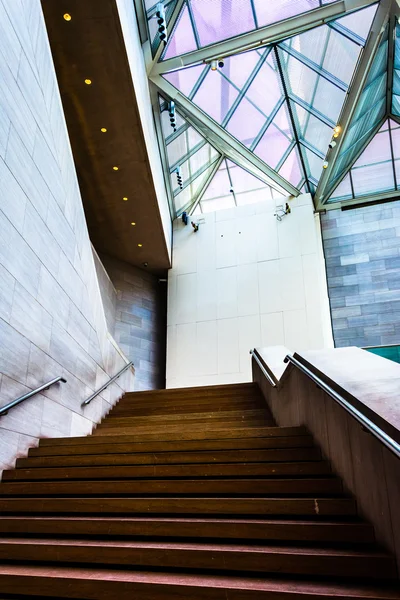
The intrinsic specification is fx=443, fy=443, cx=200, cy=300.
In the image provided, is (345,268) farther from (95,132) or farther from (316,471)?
(316,471)

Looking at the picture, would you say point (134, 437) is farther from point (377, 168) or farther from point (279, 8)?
point (377, 168)

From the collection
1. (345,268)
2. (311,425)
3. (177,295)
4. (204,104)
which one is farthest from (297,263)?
(311,425)

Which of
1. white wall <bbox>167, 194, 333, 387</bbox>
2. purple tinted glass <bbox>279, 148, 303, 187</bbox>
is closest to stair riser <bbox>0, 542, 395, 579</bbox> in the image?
white wall <bbox>167, 194, 333, 387</bbox>

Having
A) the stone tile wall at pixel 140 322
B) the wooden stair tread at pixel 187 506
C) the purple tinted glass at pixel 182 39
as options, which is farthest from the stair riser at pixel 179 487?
the purple tinted glass at pixel 182 39

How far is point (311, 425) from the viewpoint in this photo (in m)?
3.73

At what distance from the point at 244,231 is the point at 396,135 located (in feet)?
17.1

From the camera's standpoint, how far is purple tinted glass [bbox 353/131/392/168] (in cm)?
1313

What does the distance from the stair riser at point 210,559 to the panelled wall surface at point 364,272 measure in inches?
421

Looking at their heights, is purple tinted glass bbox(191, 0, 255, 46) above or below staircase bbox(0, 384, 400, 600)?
above

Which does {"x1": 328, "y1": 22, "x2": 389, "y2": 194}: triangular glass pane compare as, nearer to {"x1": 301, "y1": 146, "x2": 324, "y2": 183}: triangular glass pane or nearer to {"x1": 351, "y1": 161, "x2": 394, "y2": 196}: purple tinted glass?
{"x1": 351, "y1": 161, "x2": 394, "y2": 196}: purple tinted glass

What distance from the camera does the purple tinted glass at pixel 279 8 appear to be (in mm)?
9617

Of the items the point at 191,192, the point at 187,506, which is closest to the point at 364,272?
the point at 191,192

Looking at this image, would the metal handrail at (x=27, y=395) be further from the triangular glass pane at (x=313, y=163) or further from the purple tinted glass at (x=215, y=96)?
the triangular glass pane at (x=313, y=163)

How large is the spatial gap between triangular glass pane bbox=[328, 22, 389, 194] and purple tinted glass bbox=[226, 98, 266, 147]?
8.06 feet
